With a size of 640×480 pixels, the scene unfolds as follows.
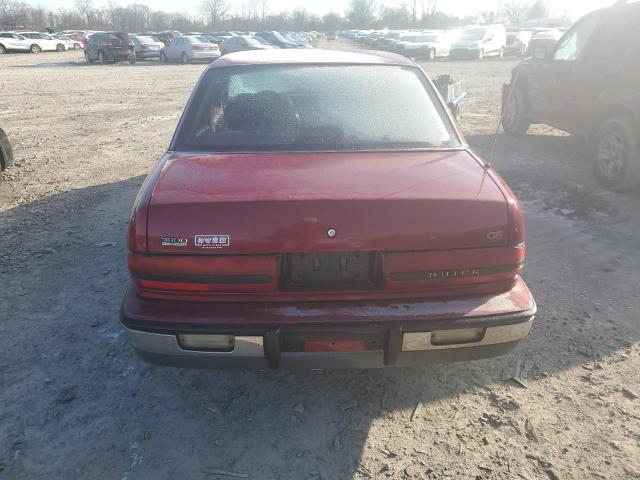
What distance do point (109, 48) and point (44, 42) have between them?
14841 mm

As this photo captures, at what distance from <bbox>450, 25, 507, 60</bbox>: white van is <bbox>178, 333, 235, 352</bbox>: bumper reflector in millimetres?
29070

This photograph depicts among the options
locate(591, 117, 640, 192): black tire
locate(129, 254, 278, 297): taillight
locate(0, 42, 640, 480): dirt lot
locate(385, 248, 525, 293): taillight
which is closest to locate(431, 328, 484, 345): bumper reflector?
locate(385, 248, 525, 293): taillight

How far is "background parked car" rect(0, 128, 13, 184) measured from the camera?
21.9 ft

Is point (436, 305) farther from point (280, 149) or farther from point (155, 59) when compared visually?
point (155, 59)

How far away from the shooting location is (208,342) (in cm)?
224

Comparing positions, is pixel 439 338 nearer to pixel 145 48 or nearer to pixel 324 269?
pixel 324 269

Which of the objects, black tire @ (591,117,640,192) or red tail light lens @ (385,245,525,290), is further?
black tire @ (591,117,640,192)

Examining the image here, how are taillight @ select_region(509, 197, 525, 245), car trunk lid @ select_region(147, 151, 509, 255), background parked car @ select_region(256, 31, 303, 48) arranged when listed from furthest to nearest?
background parked car @ select_region(256, 31, 303, 48) → taillight @ select_region(509, 197, 525, 245) → car trunk lid @ select_region(147, 151, 509, 255)

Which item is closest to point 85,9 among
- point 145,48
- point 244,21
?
point 244,21

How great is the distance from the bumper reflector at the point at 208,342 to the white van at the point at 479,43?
29.1 metres

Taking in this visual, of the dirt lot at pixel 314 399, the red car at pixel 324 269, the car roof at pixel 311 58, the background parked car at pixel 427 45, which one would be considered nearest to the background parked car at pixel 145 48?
the background parked car at pixel 427 45

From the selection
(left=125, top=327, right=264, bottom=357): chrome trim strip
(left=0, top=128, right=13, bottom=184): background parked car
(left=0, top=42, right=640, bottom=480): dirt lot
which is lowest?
(left=0, top=42, right=640, bottom=480): dirt lot

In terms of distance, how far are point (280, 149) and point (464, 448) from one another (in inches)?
71.2

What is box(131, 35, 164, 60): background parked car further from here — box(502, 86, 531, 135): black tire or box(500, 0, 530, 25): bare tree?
box(500, 0, 530, 25): bare tree
